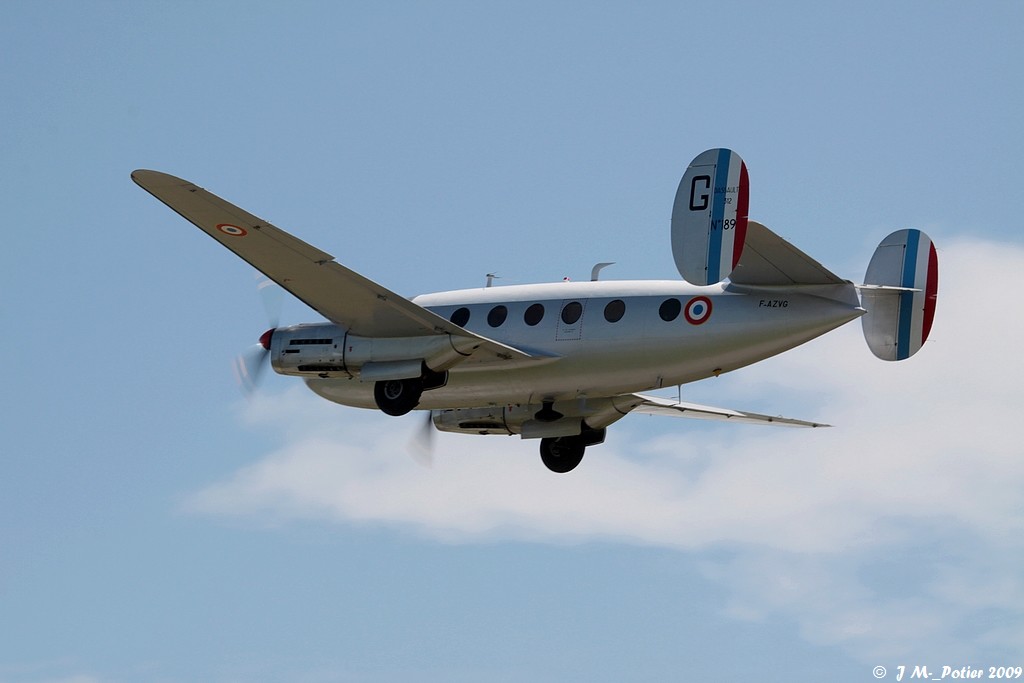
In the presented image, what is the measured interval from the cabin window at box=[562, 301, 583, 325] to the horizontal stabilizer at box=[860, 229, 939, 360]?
5.83 m

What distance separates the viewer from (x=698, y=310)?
3506 centimetres

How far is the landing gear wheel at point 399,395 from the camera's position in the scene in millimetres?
36156

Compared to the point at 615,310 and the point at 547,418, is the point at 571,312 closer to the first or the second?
the point at 615,310

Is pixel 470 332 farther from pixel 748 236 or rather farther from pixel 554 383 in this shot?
pixel 748 236

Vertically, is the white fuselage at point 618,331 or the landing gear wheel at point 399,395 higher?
the white fuselage at point 618,331

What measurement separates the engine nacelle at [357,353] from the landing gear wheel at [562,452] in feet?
16.6

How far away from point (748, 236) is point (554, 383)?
18.1ft

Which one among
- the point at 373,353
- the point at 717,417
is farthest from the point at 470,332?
the point at 717,417

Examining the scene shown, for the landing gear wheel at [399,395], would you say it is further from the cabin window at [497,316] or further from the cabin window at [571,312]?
the cabin window at [571,312]

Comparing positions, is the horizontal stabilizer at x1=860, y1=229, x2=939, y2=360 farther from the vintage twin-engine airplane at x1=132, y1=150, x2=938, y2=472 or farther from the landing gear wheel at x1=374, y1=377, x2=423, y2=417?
the landing gear wheel at x1=374, y1=377, x2=423, y2=417

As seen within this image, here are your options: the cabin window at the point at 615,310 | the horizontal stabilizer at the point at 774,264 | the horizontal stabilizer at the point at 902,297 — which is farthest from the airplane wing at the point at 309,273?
the horizontal stabilizer at the point at 902,297

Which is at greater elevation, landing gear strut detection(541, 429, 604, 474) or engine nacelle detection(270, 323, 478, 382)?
engine nacelle detection(270, 323, 478, 382)

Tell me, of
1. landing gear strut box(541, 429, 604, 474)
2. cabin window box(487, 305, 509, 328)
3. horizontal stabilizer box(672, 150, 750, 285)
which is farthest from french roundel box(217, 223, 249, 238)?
landing gear strut box(541, 429, 604, 474)

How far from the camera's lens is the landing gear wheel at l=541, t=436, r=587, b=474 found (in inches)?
1583
